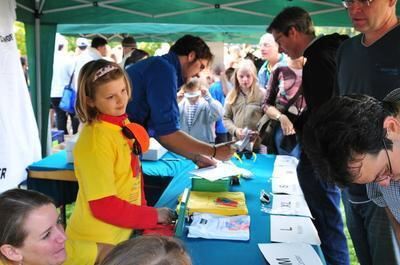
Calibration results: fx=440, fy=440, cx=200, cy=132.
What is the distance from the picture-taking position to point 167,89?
6.47 feet

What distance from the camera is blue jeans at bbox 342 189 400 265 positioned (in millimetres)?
1569

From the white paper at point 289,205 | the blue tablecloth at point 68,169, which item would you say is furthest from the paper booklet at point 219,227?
the blue tablecloth at point 68,169

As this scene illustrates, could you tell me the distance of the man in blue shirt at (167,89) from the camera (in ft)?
6.46

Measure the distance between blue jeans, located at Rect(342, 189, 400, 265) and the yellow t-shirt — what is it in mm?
875

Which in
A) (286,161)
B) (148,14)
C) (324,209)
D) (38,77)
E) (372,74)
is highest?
(148,14)

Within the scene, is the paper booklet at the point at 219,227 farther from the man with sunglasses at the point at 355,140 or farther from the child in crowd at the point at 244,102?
the child in crowd at the point at 244,102

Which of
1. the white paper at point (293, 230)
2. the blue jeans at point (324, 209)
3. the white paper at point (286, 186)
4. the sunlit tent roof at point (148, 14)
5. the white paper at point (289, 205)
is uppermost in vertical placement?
the sunlit tent roof at point (148, 14)

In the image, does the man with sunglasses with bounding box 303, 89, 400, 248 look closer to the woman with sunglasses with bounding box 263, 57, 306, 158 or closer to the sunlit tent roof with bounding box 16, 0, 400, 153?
the woman with sunglasses with bounding box 263, 57, 306, 158

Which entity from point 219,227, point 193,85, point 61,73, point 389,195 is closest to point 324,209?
point 219,227

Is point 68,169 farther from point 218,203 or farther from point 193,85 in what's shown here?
point 193,85

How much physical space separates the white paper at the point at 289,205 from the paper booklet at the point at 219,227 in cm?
18

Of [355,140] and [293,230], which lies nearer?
[355,140]

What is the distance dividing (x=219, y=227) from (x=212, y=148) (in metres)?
0.76

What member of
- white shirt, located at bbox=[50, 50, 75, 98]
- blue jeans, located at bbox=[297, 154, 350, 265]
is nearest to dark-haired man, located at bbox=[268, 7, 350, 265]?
blue jeans, located at bbox=[297, 154, 350, 265]
